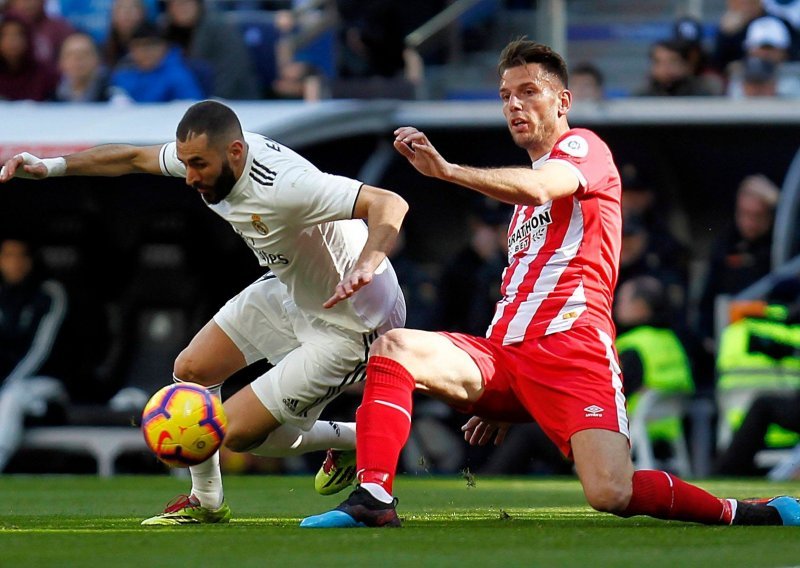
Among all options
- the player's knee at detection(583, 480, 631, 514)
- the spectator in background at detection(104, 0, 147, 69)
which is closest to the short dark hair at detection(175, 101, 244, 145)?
the player's knee at detection(583, 480, 631, 514)

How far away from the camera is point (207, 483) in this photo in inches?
295

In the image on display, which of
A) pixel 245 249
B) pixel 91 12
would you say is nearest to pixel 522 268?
pixel 245 249

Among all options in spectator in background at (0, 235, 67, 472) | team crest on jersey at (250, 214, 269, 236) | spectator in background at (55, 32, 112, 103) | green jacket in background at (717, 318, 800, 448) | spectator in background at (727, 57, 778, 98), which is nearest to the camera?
team crest on jersey at (250, 214, 269, 236)

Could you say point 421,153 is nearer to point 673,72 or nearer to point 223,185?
point 223,185

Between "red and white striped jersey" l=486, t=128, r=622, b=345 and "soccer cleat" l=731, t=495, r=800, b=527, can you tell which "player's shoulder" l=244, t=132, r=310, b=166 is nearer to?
"red and white striped jersey" l=486, t=128, r=622, b=345

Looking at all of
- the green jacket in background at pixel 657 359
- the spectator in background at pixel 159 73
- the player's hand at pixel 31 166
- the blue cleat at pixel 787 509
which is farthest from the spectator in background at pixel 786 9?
the player's hand at pixel 31 166

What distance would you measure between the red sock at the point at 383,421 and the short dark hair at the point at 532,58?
137 centimetres

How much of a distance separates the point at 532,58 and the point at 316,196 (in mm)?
1049

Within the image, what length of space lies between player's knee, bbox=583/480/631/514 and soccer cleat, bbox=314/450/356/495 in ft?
5.84

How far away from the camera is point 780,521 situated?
277 inches

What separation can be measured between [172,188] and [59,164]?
8.31m

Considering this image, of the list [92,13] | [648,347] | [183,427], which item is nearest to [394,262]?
[648,347]

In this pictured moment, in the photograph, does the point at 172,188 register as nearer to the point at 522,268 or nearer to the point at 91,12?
the point at 91,12

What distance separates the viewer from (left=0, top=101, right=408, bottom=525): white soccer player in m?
7.11
